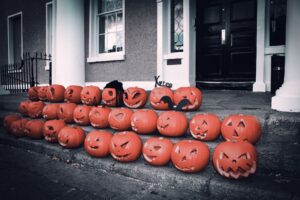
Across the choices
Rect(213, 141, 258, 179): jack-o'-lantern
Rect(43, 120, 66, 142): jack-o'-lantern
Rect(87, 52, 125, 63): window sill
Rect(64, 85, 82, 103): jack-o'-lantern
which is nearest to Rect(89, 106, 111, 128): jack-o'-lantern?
Rect(43, 120, 66, 142): jack-o'-lantern

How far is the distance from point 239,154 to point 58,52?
4.72 meters

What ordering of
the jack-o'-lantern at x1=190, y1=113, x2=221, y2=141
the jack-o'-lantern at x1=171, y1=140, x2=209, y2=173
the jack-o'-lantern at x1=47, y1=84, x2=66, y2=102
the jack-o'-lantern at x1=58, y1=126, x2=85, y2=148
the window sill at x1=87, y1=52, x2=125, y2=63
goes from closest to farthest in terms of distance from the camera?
the jack-o'-lantern at x1=171, y1=140, x2=209, y2=173 → the jack-o'-lantern at x1=190, y1=113, x2=221, y2=141 → the jack-o'-lantern at x1=58, y1=126, x2=85, y2=148 → the jack-o'-lantern at x1=47, y1=84, x2=66, y2=102 → the window sill at x1=87, y1=52, x2=125, y2=63

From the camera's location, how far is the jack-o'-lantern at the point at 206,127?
240 centimetres

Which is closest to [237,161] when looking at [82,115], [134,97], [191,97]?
[191,97]

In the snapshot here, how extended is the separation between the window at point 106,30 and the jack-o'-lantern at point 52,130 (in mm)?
4305

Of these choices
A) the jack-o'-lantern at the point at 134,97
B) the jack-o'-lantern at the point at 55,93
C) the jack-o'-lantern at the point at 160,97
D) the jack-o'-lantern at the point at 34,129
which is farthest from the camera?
the jack-o'-lantern at the point at 55,93

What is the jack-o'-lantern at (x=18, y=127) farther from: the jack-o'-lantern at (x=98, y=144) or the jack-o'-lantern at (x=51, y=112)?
the jack-o'-lantern at (x=98, y=144)

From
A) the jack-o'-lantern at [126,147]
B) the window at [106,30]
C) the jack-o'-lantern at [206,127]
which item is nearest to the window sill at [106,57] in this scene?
the window at [106,30]

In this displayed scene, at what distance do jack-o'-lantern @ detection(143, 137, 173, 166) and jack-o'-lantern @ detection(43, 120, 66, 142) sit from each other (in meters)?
1.33

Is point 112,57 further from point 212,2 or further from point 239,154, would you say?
point 239,154

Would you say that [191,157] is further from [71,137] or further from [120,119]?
[71,137]

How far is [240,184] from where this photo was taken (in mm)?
1906

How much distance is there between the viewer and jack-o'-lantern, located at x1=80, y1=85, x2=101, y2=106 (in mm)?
3486

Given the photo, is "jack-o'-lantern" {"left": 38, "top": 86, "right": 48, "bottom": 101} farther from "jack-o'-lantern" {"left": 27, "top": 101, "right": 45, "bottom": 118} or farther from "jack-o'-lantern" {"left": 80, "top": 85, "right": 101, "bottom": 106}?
"jack-o'-lantern" {"left": 80, "top": 85, "right": 101, "bottom": 106}
